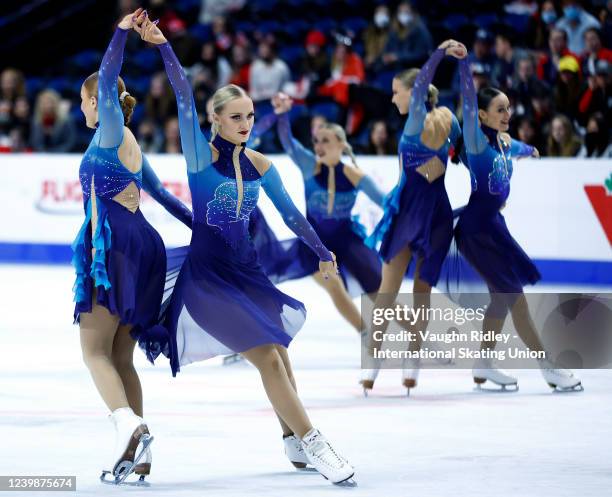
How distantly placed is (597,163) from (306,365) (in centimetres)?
420

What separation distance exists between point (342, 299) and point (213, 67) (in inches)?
278

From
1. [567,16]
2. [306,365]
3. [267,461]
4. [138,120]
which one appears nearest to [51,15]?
[138,120]

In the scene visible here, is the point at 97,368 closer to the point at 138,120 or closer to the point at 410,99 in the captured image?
the point at 410,99

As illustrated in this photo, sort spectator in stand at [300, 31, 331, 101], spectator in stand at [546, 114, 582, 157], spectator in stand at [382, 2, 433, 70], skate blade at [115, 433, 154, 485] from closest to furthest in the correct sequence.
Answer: skate blade at [115, 433, 154, 485] < spectator in stand at [546, 114, 582, 157] < spectator in stand at [382, 2, 433, 70] < spectator in stand at [300, 31, 331, 101]

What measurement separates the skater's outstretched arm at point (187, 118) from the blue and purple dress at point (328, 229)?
2.84 m

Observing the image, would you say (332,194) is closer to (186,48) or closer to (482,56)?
(482,56)

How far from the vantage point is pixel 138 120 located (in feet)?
46.4

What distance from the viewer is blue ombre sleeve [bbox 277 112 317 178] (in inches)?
283

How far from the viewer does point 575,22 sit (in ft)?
37.5

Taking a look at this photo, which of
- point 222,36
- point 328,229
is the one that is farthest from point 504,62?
point 328,229

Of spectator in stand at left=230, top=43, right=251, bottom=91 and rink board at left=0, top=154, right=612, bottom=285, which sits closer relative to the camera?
rink board at left=0, top=154, right=612, bottom=285

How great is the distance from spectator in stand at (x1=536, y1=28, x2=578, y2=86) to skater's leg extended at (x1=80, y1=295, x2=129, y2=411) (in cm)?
730

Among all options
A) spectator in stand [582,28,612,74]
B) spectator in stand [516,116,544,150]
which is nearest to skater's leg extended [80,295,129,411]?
spectator in stand [516,116,544,150]

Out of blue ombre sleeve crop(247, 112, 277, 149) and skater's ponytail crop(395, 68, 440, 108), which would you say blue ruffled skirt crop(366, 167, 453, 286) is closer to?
skater's ponytail crop(395, 68, 440, 108)
